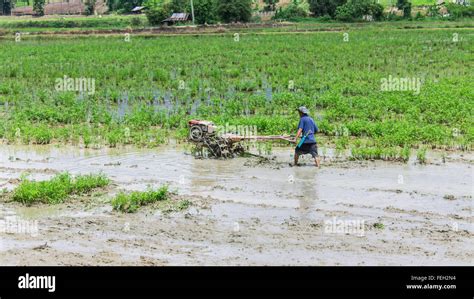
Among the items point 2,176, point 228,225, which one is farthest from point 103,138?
point 228,225

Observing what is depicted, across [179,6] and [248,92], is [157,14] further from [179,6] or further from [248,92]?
[248,92]

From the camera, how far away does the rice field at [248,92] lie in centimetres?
1518

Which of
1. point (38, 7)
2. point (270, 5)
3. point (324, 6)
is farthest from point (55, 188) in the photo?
point (38, 7)

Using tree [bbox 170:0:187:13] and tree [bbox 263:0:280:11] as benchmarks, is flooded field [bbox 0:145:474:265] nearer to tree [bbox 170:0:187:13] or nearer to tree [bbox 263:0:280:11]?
tree [bbox 170:0:187:13]

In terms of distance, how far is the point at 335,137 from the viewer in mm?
14961

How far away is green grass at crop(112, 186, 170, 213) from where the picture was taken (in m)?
9.87

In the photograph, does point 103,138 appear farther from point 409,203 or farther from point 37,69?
point 37,69

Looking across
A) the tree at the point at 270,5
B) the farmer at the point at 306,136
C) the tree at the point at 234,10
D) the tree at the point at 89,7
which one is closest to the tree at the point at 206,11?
the tree at the point at 234,10

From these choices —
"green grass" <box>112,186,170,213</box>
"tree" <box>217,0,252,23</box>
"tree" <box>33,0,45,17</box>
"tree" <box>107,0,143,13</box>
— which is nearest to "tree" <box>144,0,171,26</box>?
"tree" <box>217,0,252,23</box>

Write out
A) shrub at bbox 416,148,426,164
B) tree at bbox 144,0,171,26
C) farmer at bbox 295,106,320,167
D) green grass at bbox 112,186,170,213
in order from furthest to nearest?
tree at bbox 144,0,171,26
shrub at bbox 416,148,426,164
farmer at bbox 295,106,320,167
green grass at bbox 112,186,170,213

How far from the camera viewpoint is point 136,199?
10.1 meters

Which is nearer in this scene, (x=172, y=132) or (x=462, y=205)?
(x=462, y=205)

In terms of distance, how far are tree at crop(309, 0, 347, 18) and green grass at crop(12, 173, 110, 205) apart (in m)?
58.8
